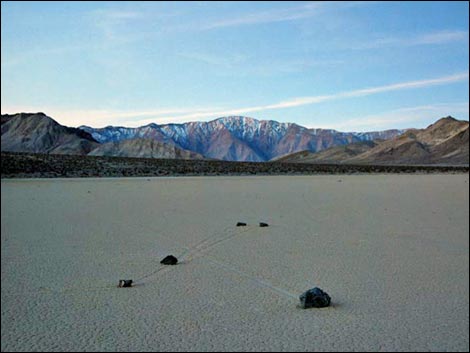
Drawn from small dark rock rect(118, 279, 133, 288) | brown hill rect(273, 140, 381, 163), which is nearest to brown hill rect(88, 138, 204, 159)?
brown hill rect(273, 140, 381, 163)

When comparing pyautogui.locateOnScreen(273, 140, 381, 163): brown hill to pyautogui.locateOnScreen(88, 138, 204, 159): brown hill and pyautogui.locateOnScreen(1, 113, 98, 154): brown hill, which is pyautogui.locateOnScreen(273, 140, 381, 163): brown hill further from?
pyautogui.locateOnScreen(1, 113, 98, 154): brown hill

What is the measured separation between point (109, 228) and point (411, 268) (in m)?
4.10

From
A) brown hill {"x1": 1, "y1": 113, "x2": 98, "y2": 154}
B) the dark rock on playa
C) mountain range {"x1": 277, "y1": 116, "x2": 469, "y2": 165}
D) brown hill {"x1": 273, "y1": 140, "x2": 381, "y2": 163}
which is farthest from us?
brown hill {"x1": 273, "y1": 140, "x2": 381, "y2": 163}

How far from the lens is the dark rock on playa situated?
3383mm

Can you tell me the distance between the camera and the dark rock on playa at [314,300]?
3383 millimetres

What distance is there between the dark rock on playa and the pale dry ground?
44 mm

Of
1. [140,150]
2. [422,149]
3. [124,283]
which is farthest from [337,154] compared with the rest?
[124,283]

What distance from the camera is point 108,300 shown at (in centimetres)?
359

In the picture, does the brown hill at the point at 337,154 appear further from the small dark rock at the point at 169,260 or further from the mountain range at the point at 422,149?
the small dark rock at the point at 169,260

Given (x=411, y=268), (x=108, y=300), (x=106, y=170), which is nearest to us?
(x=108, y=300)

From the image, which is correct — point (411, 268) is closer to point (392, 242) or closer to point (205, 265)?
point (392, 242)

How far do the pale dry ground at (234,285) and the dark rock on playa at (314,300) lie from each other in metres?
0.04

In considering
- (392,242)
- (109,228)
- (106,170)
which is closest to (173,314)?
(392,242)

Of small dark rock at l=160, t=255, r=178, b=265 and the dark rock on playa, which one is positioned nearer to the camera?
the dark rock on playa
